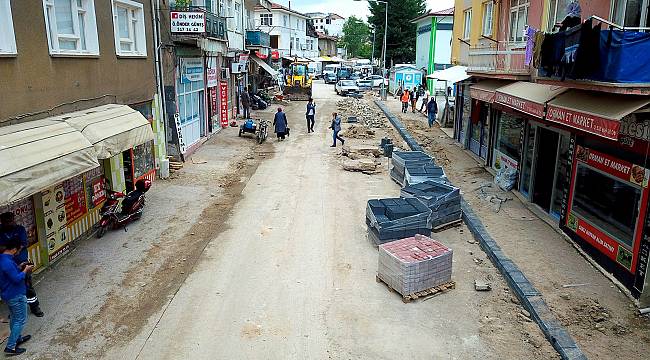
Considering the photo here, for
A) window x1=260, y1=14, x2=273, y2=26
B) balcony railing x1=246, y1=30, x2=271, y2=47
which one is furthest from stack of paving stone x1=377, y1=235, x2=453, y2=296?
window x1=260, y1=14, x2=273, y2=26

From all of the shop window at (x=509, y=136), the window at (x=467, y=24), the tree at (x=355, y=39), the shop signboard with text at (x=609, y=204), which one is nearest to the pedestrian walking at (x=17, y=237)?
the shop signboard with text at (x=609, y=204)

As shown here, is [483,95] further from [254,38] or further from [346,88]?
[346,88]

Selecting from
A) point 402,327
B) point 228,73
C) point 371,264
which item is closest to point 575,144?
point 371,264

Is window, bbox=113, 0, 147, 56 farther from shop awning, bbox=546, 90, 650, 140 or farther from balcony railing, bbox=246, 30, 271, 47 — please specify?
balcony railing, bbox=246, 30, 271, 47

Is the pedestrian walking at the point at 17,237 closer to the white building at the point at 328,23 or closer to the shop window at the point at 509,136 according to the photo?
the shop window at the point at 509,136

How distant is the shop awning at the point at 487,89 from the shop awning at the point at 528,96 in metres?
0.81

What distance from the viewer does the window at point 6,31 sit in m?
7.94

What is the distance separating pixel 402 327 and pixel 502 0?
13324mm

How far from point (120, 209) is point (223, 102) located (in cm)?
1533

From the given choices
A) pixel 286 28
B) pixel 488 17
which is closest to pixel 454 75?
pixel 488 17

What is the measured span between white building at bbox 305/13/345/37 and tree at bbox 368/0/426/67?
→ 79.2m

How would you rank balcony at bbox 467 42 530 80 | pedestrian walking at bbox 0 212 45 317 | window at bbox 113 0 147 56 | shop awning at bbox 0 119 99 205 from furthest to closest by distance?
balcony at bbox 467 42 530 80 → window at bbox 113 0 147 56 → pedestrian walking at bbox 0 212 45 317 → shop awning at bbox 0 119 99 205

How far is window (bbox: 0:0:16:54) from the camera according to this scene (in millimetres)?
7935

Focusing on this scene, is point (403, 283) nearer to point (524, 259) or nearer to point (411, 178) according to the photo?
point (524, 259)
